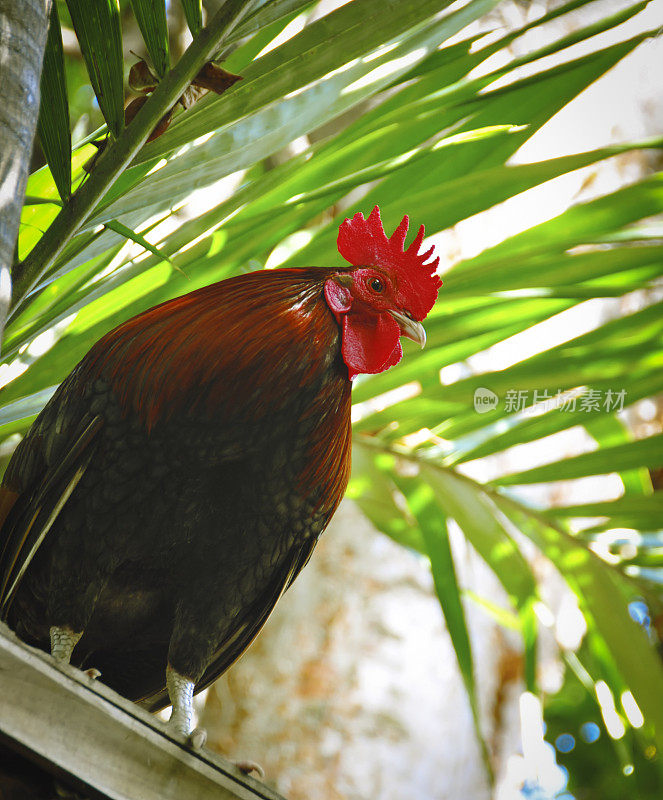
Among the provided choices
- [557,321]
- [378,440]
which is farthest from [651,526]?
[557,321]

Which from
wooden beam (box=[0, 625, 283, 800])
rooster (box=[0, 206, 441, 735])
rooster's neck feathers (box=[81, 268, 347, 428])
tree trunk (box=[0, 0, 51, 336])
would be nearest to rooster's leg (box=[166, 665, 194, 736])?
rooster (box=[0, 206, 441, 735])

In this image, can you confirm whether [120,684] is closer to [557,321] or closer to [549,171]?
[549,171]

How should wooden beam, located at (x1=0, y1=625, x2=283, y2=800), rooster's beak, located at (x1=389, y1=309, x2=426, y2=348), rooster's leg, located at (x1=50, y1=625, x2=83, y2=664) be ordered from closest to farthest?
1. wooden beam, located at (x1=0, y1=625, x2=283, y2=800)
2. rooster's leg, located at (x1=50, y1=625, x2=83, y2=664)
3. rooster's beak, located at (x1=389, y1=309, x2=426, y2=348)

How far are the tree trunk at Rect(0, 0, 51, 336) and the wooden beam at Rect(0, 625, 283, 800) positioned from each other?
9.0 inches

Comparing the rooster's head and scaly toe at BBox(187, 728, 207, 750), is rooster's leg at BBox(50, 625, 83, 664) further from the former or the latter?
the rooster's head

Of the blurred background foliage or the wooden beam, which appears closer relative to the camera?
the wooden beam

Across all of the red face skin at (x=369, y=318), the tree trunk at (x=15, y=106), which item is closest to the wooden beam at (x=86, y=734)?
the tree trunk at (x=15, y=106)

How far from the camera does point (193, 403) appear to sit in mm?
688

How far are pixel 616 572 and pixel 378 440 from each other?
404mm

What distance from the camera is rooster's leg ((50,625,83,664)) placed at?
0.67 meters

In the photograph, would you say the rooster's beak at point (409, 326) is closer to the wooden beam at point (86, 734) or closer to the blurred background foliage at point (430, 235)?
the blurred background foliage at point (430, 235)

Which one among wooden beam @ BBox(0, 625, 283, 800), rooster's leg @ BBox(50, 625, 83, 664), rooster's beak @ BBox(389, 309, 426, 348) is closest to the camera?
wooden beam @ BBox(0, 625, 283, 800)

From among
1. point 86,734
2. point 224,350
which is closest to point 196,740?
point 86,734

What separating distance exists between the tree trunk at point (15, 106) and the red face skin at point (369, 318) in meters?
0.32
